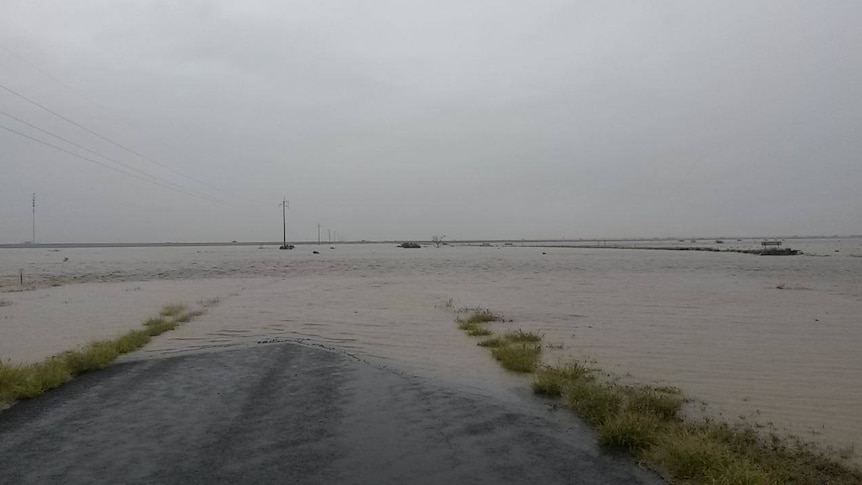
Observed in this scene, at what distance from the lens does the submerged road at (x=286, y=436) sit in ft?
20.5

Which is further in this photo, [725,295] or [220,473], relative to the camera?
[725,295]

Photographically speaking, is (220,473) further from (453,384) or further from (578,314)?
(578,314)

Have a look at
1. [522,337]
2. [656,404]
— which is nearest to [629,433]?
[656,404]

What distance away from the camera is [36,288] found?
35875mm

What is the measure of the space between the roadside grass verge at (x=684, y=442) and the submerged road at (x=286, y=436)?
0.43 meters

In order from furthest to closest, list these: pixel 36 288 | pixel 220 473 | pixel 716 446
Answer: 1. pixel 36 288
2. pixel 716 446
3. pixel 220 473

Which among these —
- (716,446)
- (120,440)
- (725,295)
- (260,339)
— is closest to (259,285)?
(260,339)

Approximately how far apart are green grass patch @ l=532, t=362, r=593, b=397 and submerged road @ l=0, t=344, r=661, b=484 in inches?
41.0

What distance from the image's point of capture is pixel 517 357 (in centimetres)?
1241

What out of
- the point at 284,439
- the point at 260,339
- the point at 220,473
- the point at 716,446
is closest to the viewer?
the point at 220,473

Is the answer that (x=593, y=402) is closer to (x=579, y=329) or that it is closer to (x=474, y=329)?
(x=474, y=329)

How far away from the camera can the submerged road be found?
6246 mm

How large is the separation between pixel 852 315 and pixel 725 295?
785cm

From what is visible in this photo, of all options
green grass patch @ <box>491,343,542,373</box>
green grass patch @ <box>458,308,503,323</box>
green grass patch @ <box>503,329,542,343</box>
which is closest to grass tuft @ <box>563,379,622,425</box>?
green grass patch @ <box>491,343,542,373</box>
